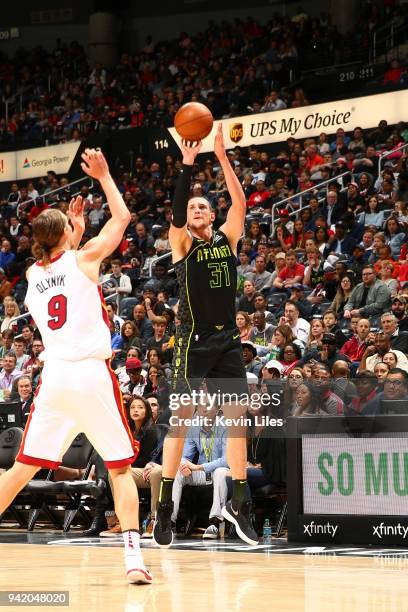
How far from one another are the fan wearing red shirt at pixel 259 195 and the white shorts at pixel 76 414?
1310 centimetres

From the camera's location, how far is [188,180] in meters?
7.13

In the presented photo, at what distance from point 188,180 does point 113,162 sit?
57.6 feet

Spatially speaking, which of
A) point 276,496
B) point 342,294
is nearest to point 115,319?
point 342,294

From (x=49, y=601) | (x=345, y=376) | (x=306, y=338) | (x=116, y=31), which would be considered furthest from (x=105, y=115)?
A: (x=49, y=601)

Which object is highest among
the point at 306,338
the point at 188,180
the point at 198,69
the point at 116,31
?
the point at 116,31

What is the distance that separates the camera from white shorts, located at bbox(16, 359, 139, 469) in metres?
5.68

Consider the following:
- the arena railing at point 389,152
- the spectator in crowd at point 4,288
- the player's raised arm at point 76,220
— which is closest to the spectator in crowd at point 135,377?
the arena railing at point 389,152

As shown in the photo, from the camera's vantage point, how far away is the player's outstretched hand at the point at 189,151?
7.16 meters

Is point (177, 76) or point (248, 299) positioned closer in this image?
point (248, 299)

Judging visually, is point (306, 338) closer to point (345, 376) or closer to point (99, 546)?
point (345, 376)

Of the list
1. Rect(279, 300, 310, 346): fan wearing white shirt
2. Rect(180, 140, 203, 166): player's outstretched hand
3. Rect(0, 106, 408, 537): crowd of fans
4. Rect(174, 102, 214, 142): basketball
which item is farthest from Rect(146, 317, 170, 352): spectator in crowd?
Result: Rect(180, 140, 203, 166): player's outstretched hand

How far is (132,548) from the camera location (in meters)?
5.81

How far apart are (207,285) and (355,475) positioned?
257cm

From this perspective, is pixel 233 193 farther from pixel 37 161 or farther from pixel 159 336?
pixel 37 161
